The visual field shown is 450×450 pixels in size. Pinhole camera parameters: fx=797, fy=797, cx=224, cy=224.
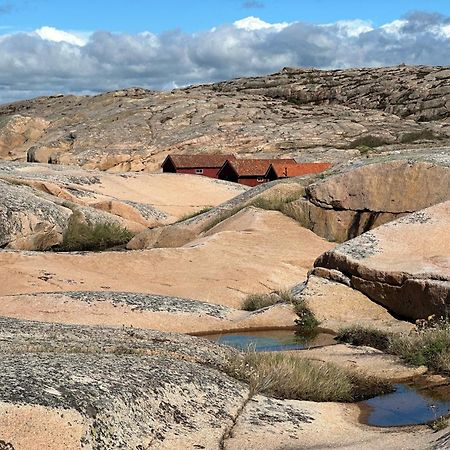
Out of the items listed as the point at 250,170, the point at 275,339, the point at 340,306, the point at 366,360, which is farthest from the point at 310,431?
the point at 250,170

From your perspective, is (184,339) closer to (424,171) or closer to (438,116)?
(424,171)

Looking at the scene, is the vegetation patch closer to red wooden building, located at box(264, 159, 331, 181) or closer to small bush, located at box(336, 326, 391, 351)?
small bush, located at box(336, 326, 391, 351)

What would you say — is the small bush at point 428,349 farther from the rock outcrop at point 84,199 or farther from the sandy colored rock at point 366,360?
the rock outcrop at point 84,199

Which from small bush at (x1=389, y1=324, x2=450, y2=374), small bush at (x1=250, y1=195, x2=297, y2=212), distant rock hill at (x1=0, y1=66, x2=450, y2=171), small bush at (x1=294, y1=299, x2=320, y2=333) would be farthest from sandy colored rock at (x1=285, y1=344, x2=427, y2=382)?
distant rock hill at (x1=0, y1=66, x2=450, y2=171)

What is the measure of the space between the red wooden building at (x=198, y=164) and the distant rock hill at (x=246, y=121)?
6833 millimetres

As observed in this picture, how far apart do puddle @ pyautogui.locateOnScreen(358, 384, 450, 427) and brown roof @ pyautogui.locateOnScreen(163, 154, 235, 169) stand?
168 ft

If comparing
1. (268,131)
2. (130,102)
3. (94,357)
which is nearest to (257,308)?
(94,357)

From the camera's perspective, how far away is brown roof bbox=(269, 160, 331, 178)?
55.0 meters

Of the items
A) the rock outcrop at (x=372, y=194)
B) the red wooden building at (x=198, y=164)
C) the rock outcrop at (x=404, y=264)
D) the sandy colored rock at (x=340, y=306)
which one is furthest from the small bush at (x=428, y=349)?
the red wooden building at (x=198, y=164)

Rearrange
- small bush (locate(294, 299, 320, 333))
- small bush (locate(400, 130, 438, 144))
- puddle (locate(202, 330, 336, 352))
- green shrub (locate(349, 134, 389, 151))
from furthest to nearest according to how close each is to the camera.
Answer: small bush (locate(400, 130, 438, 144))
green shrub (locate(349, 134, 389, 151))
small bush (locate(294, 299, 320, 333))
puddle (locate(202, 330, 336, 352))

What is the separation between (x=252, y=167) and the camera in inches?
2343

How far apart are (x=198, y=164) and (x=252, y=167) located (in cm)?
622

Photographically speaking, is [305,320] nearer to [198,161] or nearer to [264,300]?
[264,300]

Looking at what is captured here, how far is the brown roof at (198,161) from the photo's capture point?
63812mm
